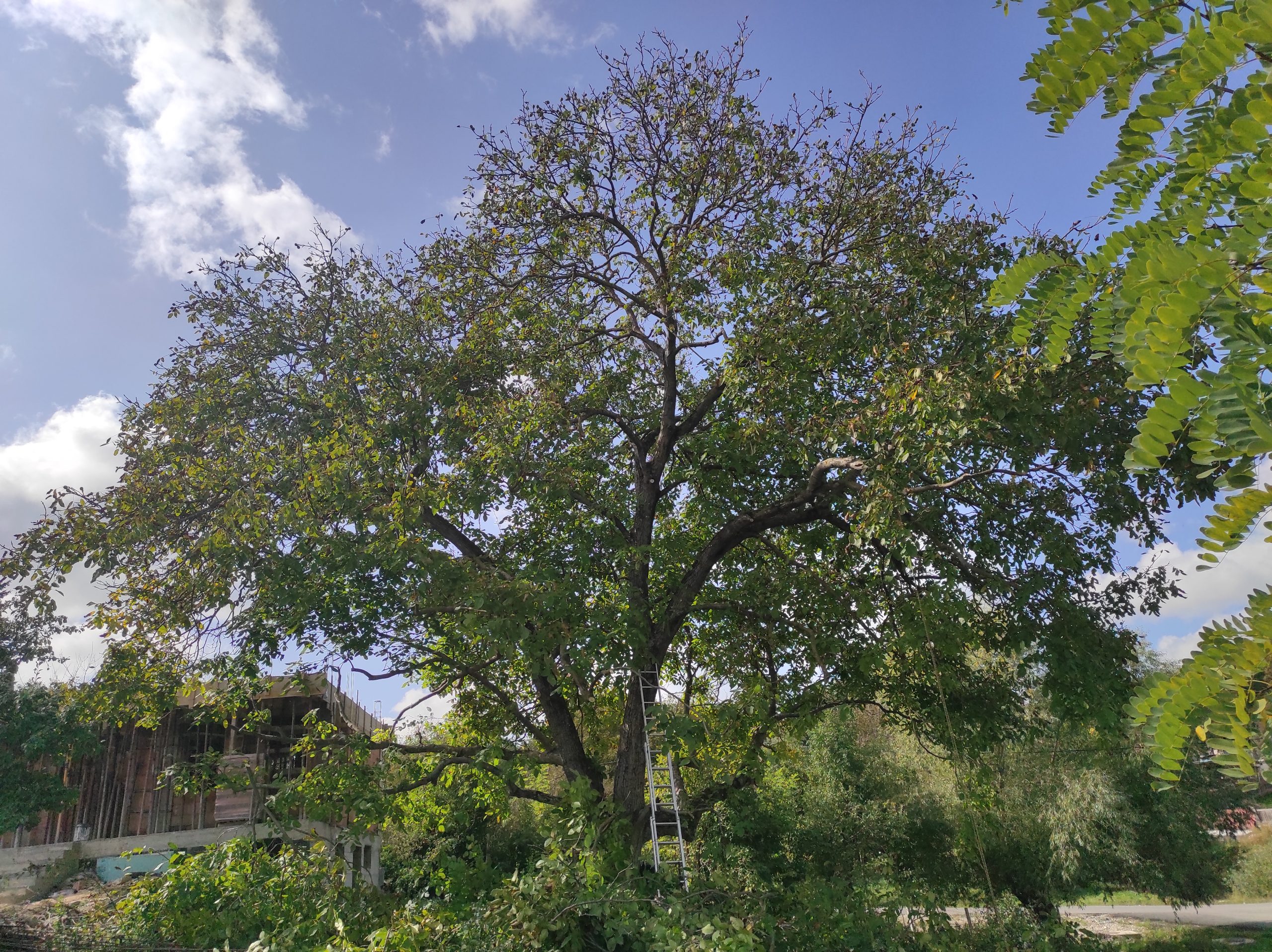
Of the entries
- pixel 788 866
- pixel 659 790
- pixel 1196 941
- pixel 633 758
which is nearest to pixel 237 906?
pixel 633 758

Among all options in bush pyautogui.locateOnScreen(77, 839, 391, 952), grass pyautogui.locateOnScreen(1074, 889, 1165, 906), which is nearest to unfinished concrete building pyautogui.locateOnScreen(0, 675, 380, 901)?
bush pyautogui.locateOnScreen(77, 839, 391, 952)

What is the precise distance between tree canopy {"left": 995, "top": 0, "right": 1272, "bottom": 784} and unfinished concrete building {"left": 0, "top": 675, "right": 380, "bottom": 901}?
13.1m

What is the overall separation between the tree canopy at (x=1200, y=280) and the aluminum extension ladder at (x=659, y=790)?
6.17 metres

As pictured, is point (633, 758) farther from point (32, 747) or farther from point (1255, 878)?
point (1255, 878)

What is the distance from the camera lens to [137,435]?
8.59 m

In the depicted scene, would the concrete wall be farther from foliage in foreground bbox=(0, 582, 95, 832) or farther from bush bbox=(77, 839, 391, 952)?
bush bbox=(77, 839, 391, 952)

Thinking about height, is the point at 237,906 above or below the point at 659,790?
below

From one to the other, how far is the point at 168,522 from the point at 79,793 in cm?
993

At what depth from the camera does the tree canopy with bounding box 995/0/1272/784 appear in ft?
4.19

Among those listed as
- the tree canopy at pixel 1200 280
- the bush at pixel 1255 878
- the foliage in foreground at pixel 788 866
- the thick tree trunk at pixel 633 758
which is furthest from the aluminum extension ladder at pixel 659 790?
the bush at pixel 1255 878

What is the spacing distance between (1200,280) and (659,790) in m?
8.27

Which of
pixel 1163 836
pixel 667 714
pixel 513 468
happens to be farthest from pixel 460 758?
pixel 1163 836

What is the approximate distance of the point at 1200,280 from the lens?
4.41 feet

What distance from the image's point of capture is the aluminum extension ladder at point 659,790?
7.34m
